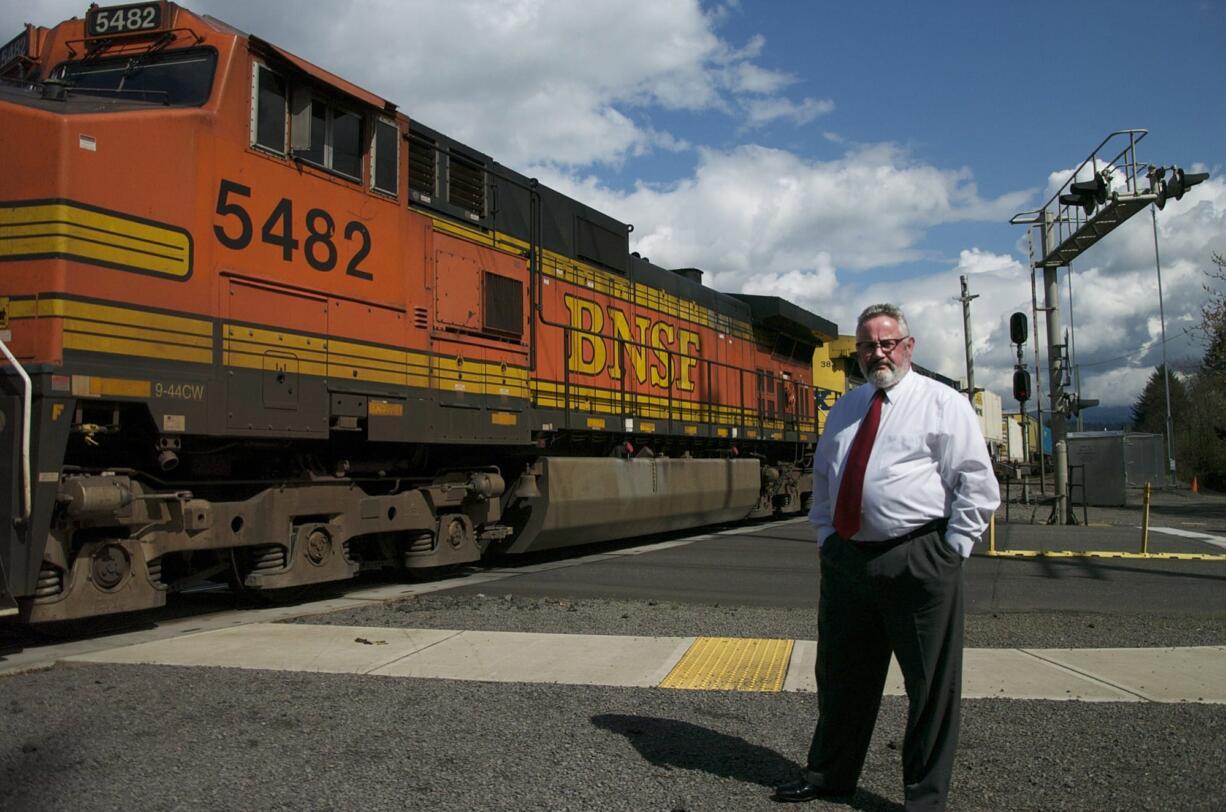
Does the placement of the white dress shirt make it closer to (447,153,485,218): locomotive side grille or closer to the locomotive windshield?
the locomotive windshield

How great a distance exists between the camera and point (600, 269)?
40.9 feet

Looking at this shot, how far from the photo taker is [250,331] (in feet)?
21.7

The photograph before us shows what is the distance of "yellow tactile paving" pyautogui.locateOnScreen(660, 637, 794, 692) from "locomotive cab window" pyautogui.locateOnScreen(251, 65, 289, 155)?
4849 millimetres

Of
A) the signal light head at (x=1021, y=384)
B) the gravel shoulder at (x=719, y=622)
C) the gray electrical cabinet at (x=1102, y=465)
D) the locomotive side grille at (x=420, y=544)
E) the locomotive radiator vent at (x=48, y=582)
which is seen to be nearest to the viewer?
the locomotive radiator vent at (x=48, y=582)

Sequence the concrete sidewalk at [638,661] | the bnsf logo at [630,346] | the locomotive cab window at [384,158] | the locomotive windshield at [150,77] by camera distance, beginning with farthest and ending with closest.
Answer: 1. the bnsf logo at [630,346]
2. the locomotive cab window at [384,158]
3. the locomotive windshield at [150,77]
4. the concrete sidewalk at [638,661]

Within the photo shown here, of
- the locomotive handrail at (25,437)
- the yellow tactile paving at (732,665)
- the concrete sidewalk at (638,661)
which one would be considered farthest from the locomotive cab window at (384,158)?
the yellow tactile paving at (732,665)

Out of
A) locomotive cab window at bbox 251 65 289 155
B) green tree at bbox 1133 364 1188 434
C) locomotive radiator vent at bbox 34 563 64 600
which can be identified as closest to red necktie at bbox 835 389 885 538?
locomotive radiator vent at bbox 34 563 64 600

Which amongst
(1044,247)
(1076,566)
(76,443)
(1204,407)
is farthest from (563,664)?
(1204,407)

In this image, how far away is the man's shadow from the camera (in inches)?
139

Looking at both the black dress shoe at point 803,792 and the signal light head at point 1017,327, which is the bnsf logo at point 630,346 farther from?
the black dress shoe at point 803,792

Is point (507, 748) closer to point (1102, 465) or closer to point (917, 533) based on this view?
point (917, 533)

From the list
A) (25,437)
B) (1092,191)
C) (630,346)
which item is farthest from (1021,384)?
(25,437)

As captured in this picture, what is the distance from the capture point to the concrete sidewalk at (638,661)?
196 inches

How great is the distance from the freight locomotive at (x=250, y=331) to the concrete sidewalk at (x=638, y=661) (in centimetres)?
92
